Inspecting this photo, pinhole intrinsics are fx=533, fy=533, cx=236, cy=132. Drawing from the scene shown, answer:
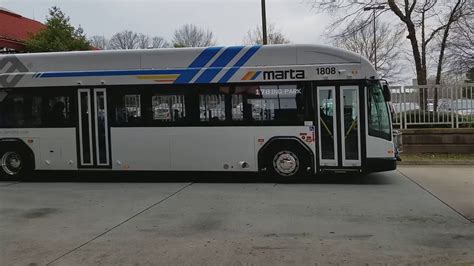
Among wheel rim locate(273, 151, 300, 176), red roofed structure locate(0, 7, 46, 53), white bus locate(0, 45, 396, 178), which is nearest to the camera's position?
white bus locate(0, 45, 396, 178)

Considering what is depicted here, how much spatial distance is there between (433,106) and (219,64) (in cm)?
833

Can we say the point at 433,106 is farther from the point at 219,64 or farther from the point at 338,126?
the point at 219,64

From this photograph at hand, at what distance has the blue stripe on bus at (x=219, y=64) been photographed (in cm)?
1230

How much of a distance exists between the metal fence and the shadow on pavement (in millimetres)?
4470

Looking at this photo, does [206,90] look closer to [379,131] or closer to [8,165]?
[379,131]

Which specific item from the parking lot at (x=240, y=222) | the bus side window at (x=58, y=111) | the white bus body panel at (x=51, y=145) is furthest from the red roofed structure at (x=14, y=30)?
the parking lot at (x=240, y=222)

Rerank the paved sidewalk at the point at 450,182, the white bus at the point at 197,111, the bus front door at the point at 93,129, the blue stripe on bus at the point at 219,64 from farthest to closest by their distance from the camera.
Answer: the bus front door at the point at 93,129, the blue stripe on bus at the point at 219,64, the white bus at the point at 197,111, the paved sidewalk at the point at 450,182

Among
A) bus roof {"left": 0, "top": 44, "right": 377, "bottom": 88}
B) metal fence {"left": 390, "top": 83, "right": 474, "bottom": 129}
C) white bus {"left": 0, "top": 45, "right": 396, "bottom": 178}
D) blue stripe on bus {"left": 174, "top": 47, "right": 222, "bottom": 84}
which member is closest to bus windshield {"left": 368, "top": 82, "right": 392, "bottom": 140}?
white bus {"left": 0, "top": 45, "right": 396, "bottom": 178}

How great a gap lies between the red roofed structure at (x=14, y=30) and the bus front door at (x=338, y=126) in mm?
19670

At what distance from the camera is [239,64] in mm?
12227

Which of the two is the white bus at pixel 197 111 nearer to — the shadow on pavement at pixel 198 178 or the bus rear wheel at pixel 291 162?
the bus rear wheel at pixel 291 162

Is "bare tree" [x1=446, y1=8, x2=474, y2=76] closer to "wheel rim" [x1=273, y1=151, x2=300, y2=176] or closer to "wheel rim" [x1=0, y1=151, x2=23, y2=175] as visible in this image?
"wheel rim" [x1=273, y1=151, x2=300, y2=176]

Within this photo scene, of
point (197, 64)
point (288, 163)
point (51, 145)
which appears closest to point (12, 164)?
point (51, 145)

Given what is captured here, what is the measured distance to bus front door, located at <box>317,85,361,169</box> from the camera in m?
11.7
